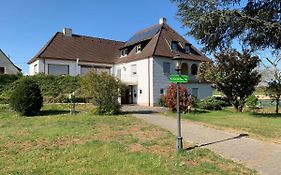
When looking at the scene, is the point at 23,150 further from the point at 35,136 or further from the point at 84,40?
the point at 84,40

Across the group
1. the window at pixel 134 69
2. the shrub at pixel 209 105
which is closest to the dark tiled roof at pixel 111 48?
the window at pixel 134 69

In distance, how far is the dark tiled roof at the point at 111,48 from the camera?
3206 centimetres

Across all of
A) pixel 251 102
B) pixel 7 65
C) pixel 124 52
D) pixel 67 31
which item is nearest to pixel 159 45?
pixel 124 52

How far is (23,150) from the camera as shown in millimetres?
8633

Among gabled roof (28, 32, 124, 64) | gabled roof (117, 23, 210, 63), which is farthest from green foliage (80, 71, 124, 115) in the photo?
gabled roof (28, 32, 124, 64)

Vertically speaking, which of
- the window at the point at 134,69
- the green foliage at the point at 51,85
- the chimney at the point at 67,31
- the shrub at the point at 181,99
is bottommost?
the shrub at the point at 181,99

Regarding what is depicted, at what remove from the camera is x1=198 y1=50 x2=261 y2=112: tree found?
24.0 m

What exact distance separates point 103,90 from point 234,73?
11747 millimetres

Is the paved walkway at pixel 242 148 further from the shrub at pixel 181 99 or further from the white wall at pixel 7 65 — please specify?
the white wall at pixel 7 65

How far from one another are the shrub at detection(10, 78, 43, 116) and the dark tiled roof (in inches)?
561

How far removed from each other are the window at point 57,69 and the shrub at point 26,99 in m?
14.4

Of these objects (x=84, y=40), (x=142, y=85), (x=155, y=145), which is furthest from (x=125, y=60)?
(x=155, y=145)

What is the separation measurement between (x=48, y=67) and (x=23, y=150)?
2530 cm

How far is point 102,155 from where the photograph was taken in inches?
310
